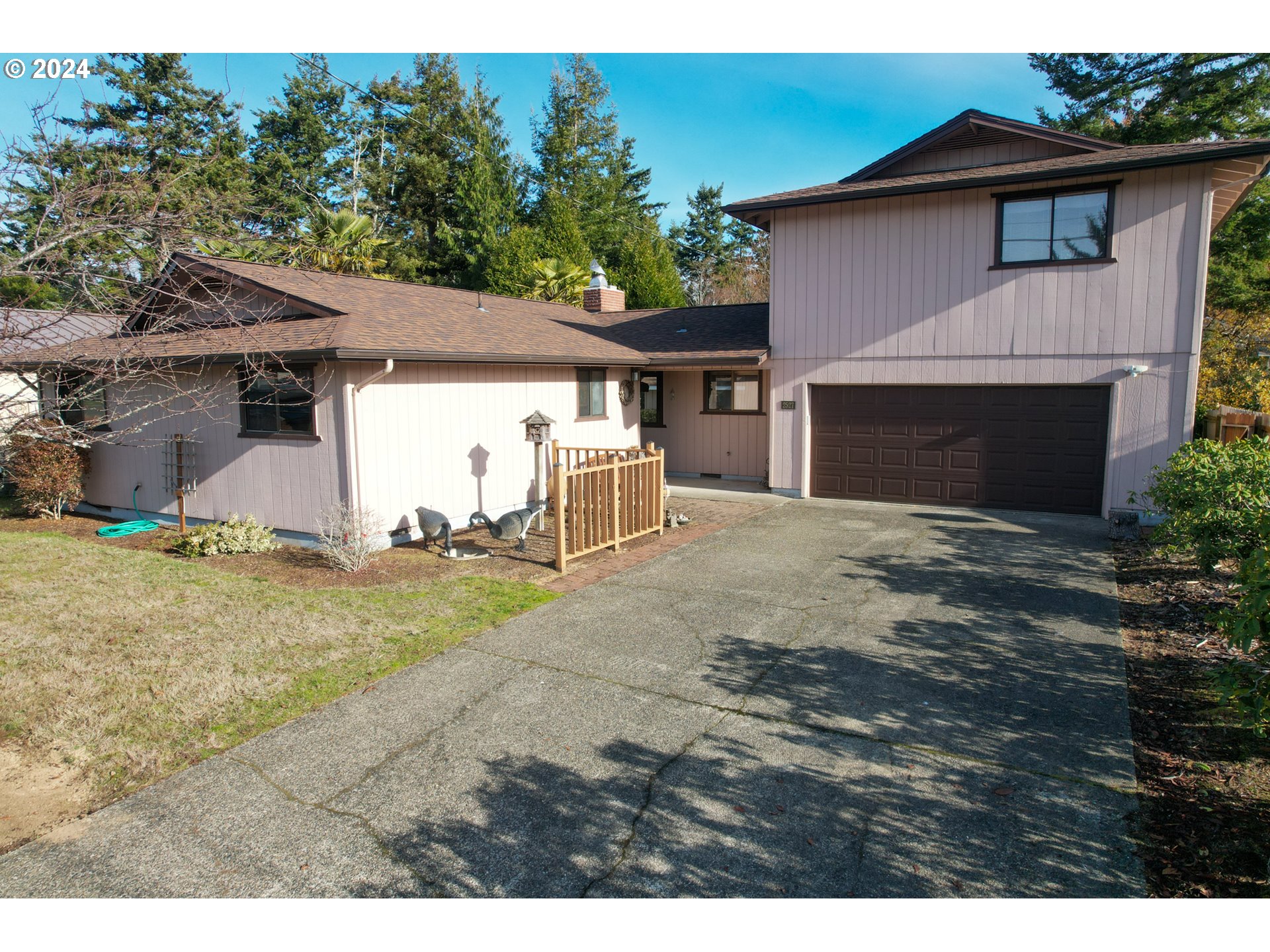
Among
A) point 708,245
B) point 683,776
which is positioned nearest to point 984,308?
point 683,776

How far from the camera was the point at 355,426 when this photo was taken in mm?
8875

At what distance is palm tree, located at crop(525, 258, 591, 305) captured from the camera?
2286 centimetres

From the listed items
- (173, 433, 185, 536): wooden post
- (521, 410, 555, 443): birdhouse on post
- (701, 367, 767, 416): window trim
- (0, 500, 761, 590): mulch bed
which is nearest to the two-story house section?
(701, 367, 767, 416): window trim

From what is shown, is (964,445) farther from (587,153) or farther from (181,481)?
(587,153)

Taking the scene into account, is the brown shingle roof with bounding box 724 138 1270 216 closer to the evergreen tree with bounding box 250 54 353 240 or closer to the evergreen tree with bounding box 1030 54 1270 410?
the evergreen tree with bounding box 1030 54 1270 410

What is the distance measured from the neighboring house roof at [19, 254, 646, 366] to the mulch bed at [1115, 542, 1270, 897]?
7741 millimetres

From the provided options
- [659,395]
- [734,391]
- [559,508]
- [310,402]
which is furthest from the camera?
[659,395]

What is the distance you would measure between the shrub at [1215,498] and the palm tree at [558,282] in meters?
17.8

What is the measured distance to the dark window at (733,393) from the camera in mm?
15391

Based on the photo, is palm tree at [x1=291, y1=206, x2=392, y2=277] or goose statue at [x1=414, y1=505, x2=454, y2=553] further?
palm tree at [x1=291, y1=206, x2=392, y2=277]

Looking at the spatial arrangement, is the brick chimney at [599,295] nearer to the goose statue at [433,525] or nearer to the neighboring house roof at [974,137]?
the neighboring house roof at [974,137]

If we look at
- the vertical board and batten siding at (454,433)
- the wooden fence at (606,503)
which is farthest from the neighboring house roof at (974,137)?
the wooden fence at (606,503)

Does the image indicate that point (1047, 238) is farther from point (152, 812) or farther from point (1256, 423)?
point (152, 812)

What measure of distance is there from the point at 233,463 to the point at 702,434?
935 cm
